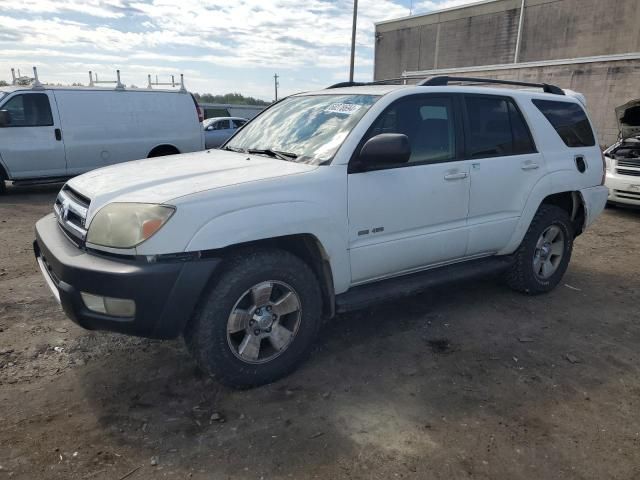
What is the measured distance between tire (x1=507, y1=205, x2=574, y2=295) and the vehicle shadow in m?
0.52

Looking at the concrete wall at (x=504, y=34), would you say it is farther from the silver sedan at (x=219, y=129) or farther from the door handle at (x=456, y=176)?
the door handle at (x=456, y=176)

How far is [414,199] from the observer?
345 cm

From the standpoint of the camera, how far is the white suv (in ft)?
8.57

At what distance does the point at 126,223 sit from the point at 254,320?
91 centimetres

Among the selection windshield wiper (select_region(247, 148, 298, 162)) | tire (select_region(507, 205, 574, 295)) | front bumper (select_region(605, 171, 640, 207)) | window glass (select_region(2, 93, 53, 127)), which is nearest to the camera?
windshield wiper (select_region(247, 148, 298, 162))

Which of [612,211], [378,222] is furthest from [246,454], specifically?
[612,211]

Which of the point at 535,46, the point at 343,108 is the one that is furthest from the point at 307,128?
the point at 535,46

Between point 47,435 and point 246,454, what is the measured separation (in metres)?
1.06

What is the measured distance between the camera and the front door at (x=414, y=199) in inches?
128

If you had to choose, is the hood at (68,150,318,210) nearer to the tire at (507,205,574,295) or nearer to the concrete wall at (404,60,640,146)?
the tire at (507,205,574,295)

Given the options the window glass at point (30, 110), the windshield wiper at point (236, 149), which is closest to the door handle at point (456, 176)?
the windshield wiper at point (236, 149)

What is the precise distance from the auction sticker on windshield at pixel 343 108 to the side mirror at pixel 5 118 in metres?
7.67

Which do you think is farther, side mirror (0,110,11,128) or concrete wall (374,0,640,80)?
concrete wall (374,0,640,80)

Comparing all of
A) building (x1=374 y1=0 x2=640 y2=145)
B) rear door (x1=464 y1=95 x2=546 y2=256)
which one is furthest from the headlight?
building (x1=374 y1=0 x2=640 y2=145)
